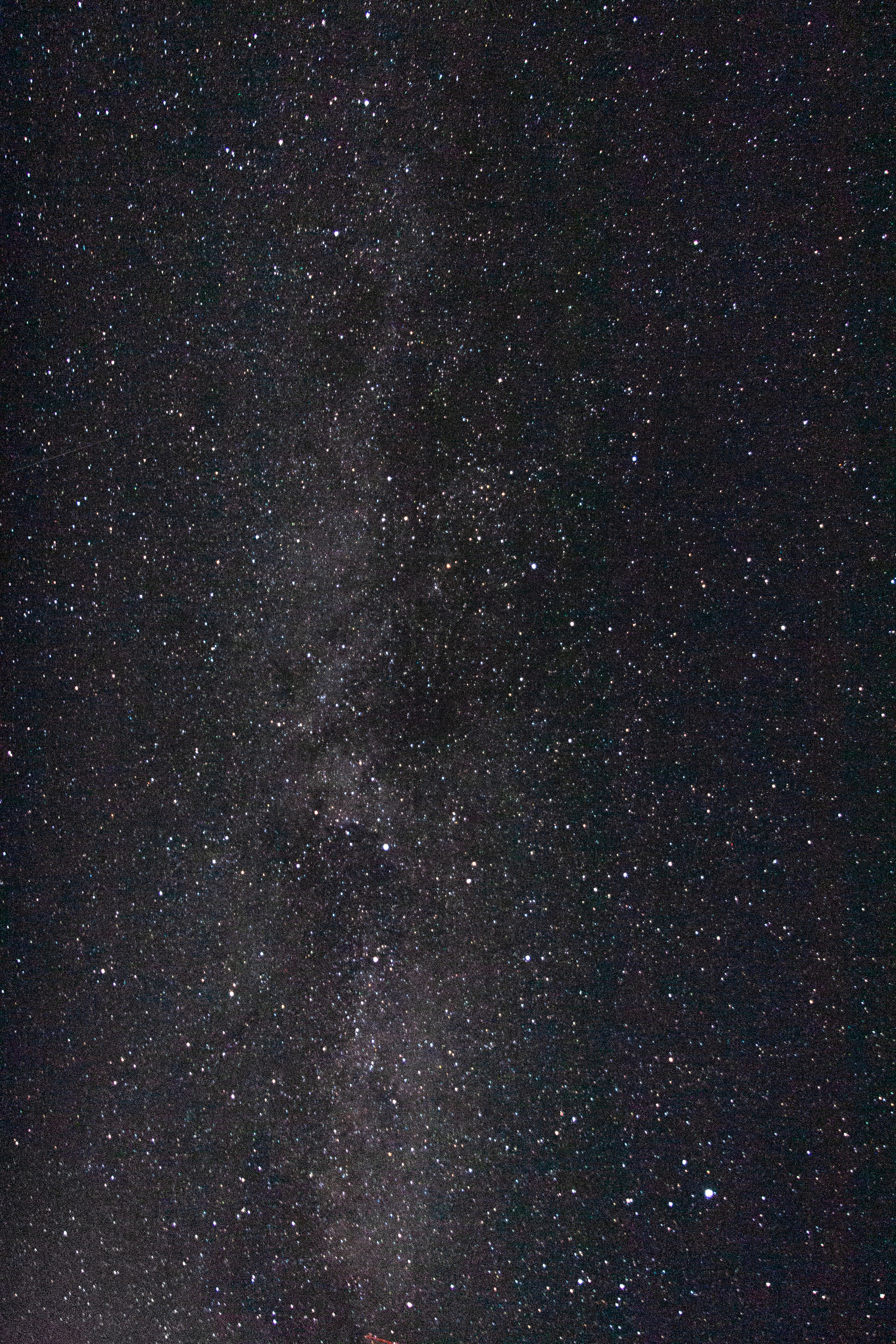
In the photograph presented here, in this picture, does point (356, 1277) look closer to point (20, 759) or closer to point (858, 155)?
point (20, 759)

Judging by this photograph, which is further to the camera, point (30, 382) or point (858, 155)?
point (30, 382)

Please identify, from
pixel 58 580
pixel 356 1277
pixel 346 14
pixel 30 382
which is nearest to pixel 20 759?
pixel 58 580

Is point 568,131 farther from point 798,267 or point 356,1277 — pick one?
point 356,1277

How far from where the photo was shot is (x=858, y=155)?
444mm

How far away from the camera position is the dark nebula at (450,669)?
0.47 metres

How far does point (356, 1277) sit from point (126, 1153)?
195mm

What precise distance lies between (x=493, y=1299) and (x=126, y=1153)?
0.95 ft

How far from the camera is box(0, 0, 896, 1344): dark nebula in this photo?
1.53 ft

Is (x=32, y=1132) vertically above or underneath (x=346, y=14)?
underneath

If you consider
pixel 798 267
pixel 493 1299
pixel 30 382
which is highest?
pixel 30 382

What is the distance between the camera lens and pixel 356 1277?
1.85ft

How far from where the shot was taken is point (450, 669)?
1.73 ft

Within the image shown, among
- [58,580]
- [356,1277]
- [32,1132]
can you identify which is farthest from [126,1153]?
[58,580]

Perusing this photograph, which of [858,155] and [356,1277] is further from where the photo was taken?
[356,1277]
